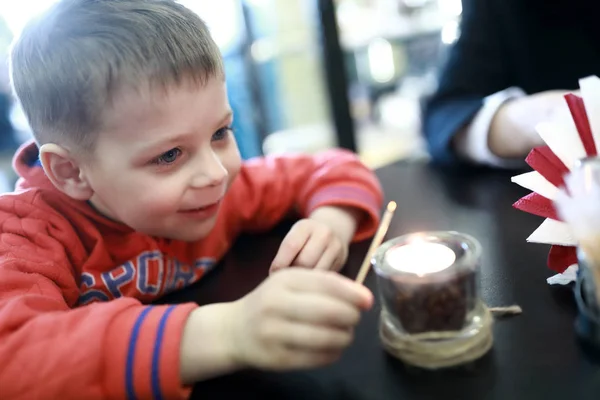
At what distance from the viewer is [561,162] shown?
0.42 m

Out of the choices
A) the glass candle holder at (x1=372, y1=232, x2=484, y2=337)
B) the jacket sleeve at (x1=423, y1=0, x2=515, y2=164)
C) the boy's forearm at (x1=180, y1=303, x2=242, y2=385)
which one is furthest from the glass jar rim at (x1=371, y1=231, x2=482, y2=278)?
the jacket sleeve at (x1=423, y1=0, x2=515, y2=164)

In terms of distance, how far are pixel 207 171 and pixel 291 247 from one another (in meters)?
0.11

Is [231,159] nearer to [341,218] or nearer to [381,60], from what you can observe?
[341,218]

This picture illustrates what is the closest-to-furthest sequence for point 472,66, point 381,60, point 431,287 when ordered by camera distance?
point 431,287
point 472,66
point 381,60

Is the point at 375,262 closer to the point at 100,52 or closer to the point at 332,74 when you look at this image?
the point at 100,52

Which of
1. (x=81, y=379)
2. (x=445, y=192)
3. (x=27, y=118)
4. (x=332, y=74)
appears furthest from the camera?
(x=332, y=74)

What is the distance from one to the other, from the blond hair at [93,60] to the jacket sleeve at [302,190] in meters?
0.20

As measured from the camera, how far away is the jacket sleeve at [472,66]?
0.85 metres

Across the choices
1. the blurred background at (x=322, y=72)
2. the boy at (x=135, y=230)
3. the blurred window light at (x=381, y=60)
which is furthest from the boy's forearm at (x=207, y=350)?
the blurred window light at (x=381, y=60)

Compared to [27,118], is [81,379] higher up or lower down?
lower down

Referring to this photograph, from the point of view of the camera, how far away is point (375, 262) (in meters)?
0.39

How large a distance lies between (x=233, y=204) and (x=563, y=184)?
1.36 ft

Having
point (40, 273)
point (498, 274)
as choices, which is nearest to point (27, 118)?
point (40, 273)

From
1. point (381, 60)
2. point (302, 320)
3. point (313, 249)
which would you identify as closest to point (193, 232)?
point (313, 249)
